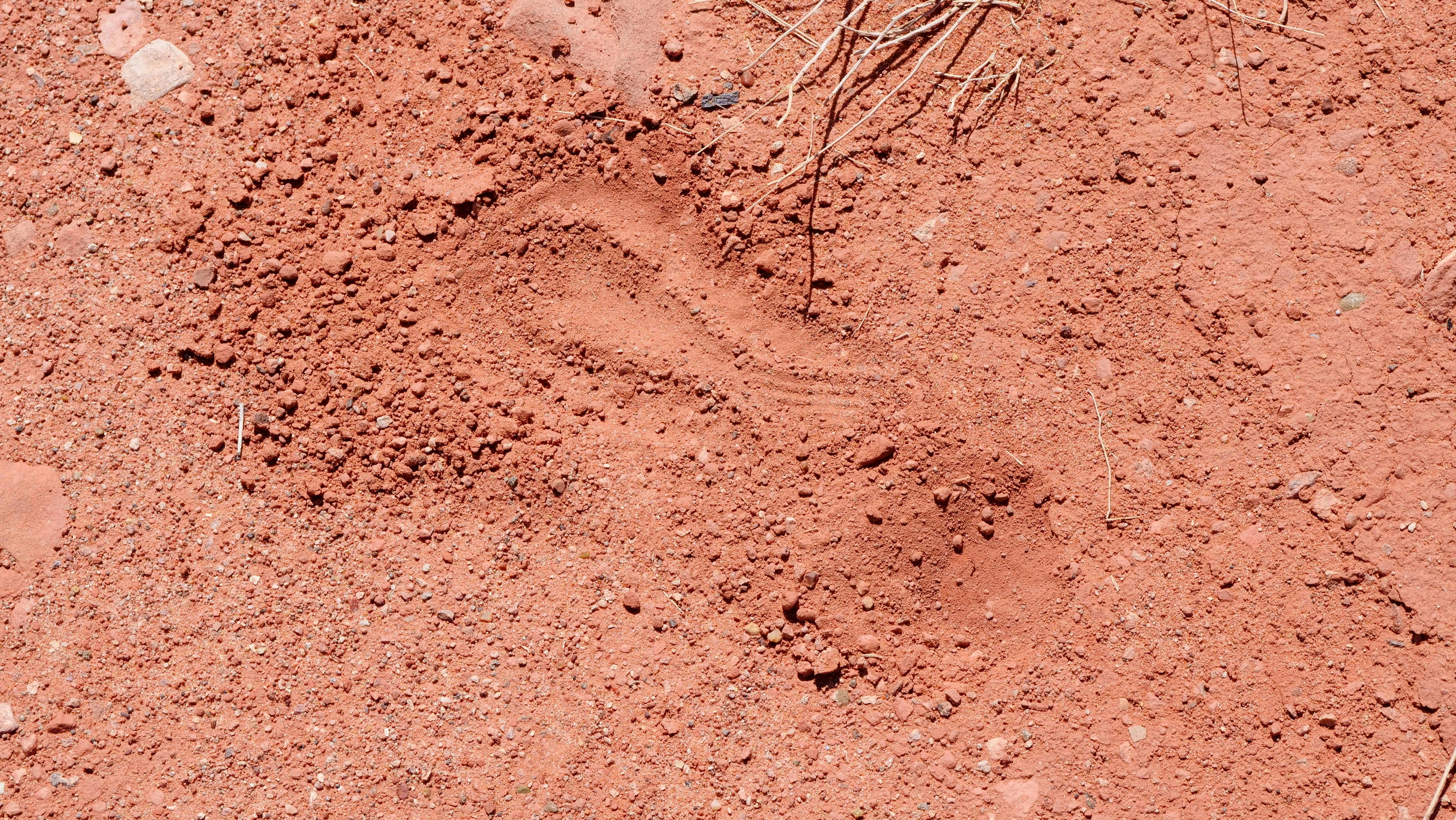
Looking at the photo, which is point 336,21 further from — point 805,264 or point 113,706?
point 113,706

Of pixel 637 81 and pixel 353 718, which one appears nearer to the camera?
pixel 353 718

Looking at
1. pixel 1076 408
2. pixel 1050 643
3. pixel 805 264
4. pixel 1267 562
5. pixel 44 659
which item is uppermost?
pixel 805 264

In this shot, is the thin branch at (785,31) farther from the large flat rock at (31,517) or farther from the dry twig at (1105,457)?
the large flat rock at (31,517)

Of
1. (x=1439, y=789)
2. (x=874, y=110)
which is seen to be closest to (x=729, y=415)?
(x=874, y=110)

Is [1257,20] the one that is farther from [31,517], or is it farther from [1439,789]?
[31,517]

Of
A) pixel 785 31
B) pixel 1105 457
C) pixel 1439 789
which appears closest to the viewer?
pixel 1439 789

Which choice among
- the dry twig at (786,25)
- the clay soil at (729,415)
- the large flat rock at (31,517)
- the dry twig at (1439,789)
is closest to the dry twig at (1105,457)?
the clay soil at (729,415)

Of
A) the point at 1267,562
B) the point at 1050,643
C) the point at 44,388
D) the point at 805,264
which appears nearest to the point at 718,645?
the point at 1050,643
